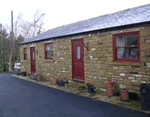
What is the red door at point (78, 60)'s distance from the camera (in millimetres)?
9539

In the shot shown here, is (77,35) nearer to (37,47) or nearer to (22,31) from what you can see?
(37,47)

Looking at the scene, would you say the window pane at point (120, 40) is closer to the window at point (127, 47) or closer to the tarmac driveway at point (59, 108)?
the window at point (127, 47)

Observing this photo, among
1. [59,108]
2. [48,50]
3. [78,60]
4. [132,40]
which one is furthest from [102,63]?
[48,50]

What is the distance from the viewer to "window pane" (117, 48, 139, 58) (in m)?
6.99

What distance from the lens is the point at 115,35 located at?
7570 mm

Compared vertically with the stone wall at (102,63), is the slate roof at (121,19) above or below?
above

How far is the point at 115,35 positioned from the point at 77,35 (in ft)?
8.46

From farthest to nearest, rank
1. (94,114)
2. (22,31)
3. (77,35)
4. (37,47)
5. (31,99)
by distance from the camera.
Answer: (22,31) < (37,47) < (77,35) < (31,99) < (94,114)

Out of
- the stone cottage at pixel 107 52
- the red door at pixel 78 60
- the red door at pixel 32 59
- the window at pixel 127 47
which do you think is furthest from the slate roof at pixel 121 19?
the red door at pixel 32 59

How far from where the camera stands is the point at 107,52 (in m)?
7.89

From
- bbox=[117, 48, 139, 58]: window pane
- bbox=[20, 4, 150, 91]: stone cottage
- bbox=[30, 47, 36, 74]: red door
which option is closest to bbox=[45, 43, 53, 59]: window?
bbox=[20, 4, 150, 91]: stone cottage

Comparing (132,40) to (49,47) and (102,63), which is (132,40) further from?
(49,47)

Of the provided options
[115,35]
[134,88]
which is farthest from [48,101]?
[115,35]

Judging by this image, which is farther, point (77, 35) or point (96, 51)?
point (77, 35)
